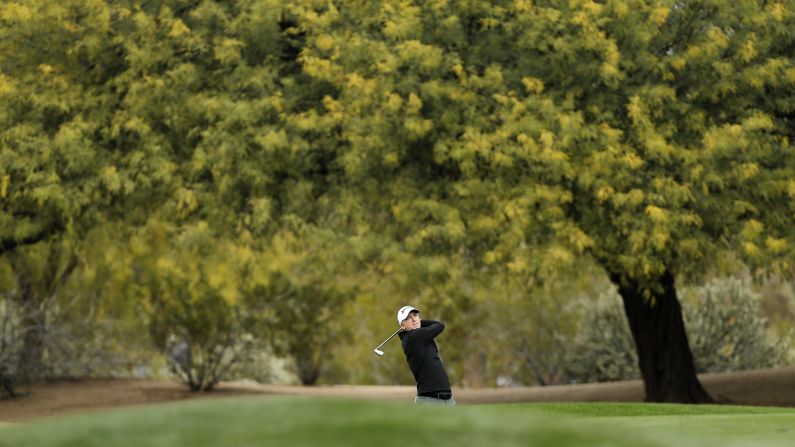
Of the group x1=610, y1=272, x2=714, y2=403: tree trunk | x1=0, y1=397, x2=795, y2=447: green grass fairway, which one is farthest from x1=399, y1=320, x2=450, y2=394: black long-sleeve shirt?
x1=610, y1=272, x2=714, y2=403: tree trunk

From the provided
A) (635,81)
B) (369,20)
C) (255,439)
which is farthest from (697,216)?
(255,439)

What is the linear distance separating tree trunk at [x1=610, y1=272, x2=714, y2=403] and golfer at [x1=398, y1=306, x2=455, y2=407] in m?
10.9

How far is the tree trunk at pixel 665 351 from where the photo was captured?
2400 cm

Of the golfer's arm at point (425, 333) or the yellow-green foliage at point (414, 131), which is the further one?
the yellow-green foliage at point (414, 131)

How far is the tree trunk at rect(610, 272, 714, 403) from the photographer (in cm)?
2400

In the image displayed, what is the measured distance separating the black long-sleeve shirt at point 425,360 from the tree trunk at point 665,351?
10.9 meters

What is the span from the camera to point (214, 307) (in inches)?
1155

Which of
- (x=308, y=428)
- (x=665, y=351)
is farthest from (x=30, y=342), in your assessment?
(x=308, y=428)

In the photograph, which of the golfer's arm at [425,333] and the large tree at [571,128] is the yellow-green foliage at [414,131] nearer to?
the large tree at [571,128]

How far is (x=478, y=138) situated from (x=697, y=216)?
3.29 m

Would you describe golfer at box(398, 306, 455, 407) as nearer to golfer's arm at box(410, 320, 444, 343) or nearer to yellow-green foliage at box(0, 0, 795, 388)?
golfer's arm at box(410, 320, 444, 343)

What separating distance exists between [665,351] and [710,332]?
883 centimetres

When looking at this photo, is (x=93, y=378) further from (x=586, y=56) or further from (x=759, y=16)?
(x=759, y=16)

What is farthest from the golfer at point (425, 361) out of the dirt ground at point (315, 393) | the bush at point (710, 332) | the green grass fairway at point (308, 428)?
the bush at point (710, 332)
